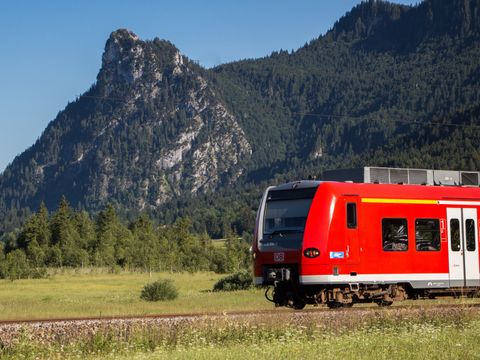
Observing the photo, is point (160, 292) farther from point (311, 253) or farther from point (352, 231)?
point (311, 253)

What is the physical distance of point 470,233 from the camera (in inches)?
1026

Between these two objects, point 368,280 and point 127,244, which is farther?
point 127,244

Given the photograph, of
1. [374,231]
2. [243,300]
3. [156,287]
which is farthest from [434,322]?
[156,287]

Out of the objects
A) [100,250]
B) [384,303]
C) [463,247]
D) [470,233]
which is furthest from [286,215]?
[100,250]

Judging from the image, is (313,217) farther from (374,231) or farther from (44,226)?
(44,226)

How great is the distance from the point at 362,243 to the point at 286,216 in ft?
6.72

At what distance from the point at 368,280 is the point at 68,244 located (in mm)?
71797

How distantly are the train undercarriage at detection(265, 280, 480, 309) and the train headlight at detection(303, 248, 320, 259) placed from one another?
98cm

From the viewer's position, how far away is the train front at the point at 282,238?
23047 millimetres

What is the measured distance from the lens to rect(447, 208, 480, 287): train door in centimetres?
2558

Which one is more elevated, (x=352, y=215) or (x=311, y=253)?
(x=352, y=215)

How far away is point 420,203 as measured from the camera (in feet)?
82.3

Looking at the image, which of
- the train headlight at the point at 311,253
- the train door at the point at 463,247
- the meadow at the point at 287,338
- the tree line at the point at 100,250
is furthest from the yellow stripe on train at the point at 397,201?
the tree line at the point at 100,250

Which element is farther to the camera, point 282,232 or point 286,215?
point 286,215
